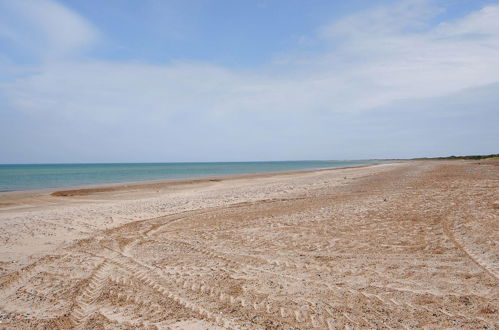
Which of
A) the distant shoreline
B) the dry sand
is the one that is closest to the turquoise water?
the distant shoreline

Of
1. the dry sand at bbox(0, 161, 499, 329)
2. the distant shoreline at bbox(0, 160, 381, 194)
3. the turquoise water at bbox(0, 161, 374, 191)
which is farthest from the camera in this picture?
the turquoise water at bbox(0, 161, 374, 191)

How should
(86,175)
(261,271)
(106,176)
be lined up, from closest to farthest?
1. (261,271)
2. (106,176)
3. (86,175)

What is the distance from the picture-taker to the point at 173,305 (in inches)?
188

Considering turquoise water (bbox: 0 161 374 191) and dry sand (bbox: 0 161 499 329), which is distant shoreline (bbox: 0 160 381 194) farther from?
dry sand (bbox: 0 161 499 329)

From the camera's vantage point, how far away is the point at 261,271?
6145mm

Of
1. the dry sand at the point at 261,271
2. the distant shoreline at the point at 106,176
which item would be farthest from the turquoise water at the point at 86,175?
the dry sand at the point at 261,271

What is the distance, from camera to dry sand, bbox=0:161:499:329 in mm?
4395

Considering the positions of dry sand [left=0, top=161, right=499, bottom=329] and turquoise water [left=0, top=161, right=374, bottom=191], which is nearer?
dry sand [left=0, top=161, right=499, bottom=329]

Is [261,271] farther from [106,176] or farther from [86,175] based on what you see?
[86,175]

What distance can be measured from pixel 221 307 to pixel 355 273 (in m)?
2.58

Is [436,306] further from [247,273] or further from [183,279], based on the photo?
[183,279]

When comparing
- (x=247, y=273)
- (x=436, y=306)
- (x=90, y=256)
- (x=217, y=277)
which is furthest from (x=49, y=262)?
(x=436, y=306)

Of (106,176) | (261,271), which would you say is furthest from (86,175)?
(261,271)

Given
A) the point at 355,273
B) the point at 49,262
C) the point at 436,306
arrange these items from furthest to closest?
the point at 49,262 < the point at 355,273 < the point at 436,306
